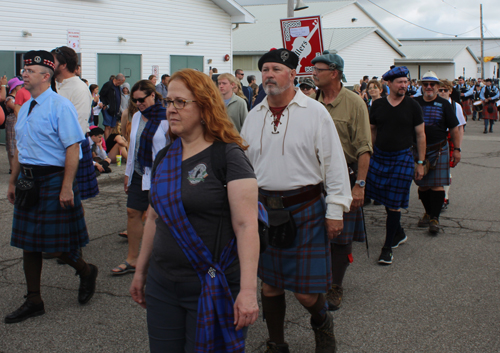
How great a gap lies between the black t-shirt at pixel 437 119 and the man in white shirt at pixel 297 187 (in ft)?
12.3

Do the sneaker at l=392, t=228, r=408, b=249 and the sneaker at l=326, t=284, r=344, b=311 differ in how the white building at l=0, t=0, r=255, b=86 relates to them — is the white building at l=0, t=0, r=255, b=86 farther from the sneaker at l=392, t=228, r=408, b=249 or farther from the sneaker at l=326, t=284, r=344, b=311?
the sneaker at l=326, t=284, r=344, b=311

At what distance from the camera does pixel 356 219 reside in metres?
4.30

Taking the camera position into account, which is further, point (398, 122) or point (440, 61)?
point (440, 61)

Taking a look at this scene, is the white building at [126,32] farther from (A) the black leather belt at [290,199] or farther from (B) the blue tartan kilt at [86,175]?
(A) the black leather belt at [290,199]

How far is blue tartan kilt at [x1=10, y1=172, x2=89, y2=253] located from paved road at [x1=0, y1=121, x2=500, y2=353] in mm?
558

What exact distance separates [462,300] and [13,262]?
4.20m

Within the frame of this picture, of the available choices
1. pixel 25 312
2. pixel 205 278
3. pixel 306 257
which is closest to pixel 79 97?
pixel 25 312

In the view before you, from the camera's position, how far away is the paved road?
363 centimetres

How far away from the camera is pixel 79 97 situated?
17.4 feet

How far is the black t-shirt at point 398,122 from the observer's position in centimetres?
542

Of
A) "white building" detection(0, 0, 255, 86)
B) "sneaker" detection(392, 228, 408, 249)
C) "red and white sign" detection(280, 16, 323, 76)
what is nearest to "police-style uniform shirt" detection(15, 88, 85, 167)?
"sneaker" detection(392, 228, 408, 249)

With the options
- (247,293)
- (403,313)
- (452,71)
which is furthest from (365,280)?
(452,71)

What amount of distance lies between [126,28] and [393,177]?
1424cm

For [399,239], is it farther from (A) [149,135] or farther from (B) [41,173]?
(B) [41,173]
